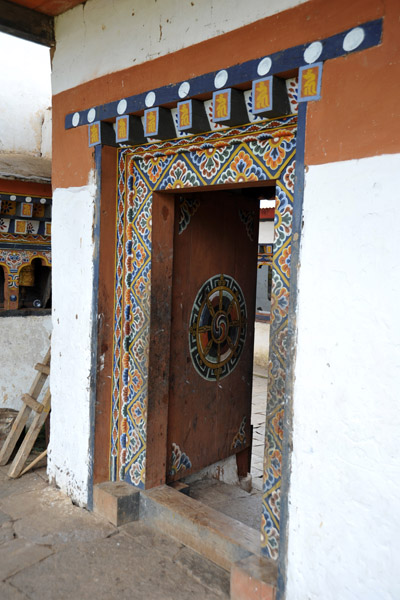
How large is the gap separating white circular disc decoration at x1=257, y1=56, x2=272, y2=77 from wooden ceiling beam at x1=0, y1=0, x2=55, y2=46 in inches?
69.0

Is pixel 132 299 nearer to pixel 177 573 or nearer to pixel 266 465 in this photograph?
pixel 266 465

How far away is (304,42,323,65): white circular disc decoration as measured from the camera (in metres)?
1.95

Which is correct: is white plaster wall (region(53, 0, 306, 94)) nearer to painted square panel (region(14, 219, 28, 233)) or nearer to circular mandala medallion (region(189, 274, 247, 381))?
circular mandala medallion (region(189, 274, 247, 381))

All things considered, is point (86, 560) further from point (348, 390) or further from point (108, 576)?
point (348, 390)

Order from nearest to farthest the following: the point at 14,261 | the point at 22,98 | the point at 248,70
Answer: the point at 248,70, the point at 22,98, the point at 14,261

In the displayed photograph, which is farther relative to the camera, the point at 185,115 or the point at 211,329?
the point at 211,329

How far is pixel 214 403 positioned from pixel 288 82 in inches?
82.3

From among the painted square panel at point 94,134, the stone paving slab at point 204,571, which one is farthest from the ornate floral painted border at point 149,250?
the stone paving slab at point 204,571

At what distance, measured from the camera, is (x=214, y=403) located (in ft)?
11.7

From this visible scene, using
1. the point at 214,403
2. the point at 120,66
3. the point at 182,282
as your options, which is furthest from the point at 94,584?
the point at 120,66

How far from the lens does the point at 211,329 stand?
3.46 meters

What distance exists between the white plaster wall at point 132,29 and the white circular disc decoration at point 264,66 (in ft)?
0.57

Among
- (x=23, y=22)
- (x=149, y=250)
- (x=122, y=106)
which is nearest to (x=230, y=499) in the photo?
(x=149, y=250)

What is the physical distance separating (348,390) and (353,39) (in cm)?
118
